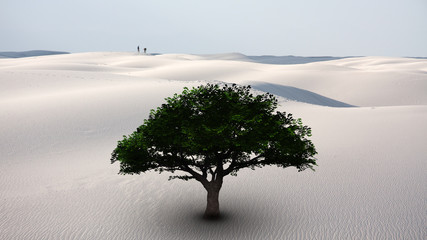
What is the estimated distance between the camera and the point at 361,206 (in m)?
13.0

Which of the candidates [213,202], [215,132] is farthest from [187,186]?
[215,132]

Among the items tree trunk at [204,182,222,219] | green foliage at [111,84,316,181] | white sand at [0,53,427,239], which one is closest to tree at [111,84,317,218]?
green foliage at [111,84,316,181]

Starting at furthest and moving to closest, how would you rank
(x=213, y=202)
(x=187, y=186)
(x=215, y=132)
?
(x=187, y=186) < (x=213, y=202) < (x=215, y=132)

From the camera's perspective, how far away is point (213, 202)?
12383 mm

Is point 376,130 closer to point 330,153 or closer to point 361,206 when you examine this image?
point 330,153

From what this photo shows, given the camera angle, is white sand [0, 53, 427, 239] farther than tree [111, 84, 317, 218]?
Yes

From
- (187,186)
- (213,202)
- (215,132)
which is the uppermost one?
(215,132)

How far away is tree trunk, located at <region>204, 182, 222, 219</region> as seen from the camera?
12227 millimetres

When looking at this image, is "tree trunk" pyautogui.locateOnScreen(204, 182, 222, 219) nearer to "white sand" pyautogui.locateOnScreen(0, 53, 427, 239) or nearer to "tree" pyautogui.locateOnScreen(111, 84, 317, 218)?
"white sand" pyautogui.locateOnScreen(0, 53, 427, 239)

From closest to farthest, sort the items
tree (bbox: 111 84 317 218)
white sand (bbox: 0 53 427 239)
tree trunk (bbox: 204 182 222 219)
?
tree (bbox: 111 84 317 218), white sand (bbox: 0 53 427 239), tree trunk (bbox: 204 182 222 219)

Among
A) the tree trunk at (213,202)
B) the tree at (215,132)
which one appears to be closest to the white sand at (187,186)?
the tree trunk at (213,202)

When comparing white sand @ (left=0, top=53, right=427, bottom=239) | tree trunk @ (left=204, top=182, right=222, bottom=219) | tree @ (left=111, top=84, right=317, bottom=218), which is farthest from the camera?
tree trunk @ (left=204, top=182, right=222, bottom=219)

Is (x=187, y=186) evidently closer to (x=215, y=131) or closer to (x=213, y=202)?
(x=213, y=202)

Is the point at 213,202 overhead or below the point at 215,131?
below
